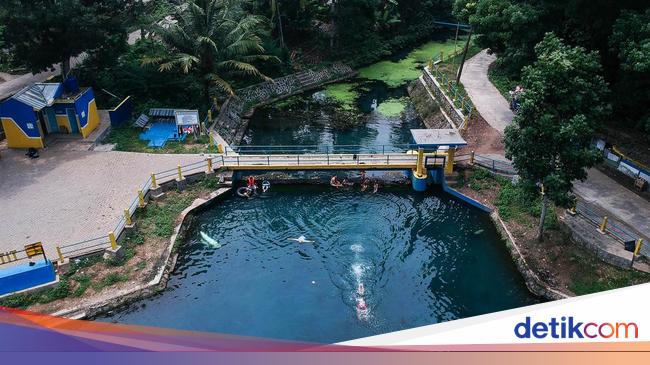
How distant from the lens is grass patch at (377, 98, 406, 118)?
48.3 metres

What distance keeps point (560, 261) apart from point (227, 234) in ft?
58.7

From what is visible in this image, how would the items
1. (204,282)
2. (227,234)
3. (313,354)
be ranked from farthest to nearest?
(227,234) → (204,282) → (313,354)

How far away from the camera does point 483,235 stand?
30.5 meters

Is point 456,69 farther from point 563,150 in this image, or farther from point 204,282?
point 204,282

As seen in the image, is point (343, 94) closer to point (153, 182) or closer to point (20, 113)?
point (153, 182)

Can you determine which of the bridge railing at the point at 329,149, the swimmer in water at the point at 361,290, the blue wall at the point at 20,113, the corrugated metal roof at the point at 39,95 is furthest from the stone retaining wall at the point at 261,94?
the swimmer in water at the point at 361,290

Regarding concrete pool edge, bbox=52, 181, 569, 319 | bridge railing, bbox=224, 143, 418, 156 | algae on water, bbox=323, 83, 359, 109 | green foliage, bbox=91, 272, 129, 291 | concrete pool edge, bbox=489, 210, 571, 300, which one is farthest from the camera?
algae on water, bbox=323, 83, 359, 109

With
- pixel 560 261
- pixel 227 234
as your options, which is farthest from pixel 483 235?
pixel 227 234

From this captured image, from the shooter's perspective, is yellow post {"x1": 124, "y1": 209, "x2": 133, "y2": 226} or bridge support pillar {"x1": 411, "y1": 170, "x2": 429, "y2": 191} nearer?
yellow post {"x1": 124, "y1": 209, "x2": 133, "y2": 226}

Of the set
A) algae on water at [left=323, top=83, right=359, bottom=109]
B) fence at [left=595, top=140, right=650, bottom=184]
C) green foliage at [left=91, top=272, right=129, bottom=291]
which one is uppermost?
A: fence at [left=595, top=140, right=650, bottom=184]

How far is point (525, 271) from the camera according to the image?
88.9 feet

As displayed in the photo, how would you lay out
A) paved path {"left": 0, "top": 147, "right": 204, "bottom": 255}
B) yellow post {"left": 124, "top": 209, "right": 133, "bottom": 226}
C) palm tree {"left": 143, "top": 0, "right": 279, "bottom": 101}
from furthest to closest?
1. palm tree {"left": 143, "top": 0, "right": 279, "bottom": 101}
2. yellow post {"left": 124, "top": 209, "right": 133, "bottom": 226}
3. paved path {"left": 0, "top": 147, "right": 204, "bottom": 255}

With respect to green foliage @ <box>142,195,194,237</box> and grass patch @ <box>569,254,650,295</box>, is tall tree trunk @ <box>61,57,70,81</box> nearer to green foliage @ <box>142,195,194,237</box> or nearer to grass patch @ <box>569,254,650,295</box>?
green foliage @ <box>142,195,194,237</box>

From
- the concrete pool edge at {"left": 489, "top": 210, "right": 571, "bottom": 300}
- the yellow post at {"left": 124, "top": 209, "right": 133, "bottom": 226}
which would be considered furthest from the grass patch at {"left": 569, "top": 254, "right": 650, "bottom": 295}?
the yellow post at {"left": 124, "top": 209, "right": 133, "bottom": 226}
